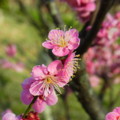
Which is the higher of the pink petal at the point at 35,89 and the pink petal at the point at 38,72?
the pink petal at the point at 38,72

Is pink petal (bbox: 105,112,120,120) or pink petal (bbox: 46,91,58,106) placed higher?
pink petal (bbox: 46,91,58,106)

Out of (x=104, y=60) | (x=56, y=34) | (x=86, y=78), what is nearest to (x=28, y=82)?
(x=56, y=34)

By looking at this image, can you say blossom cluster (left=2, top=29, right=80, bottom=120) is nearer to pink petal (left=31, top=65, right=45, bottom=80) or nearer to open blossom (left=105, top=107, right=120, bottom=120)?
pink petal (left=31, top=65, right=45, bottom=80)

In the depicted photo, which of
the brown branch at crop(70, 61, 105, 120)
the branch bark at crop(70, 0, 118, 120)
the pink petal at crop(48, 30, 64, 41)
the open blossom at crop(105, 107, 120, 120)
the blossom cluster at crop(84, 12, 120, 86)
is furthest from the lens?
the blossom cluster at crop(84, 12, 120, 86)

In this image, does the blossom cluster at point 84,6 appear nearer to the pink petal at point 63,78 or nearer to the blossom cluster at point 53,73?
the blossom cluster at point 53,73

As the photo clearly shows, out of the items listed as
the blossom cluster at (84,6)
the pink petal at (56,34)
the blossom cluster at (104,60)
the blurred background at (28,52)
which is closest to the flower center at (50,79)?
the pink petal at (56,34)

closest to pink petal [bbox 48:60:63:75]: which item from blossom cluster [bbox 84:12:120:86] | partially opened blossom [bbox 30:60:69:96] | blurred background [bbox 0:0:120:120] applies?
partially opened blossom [bbox 30:60:69:96]

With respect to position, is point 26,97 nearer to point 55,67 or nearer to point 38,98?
point 38,98
